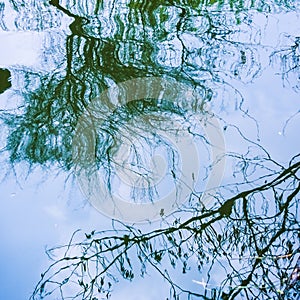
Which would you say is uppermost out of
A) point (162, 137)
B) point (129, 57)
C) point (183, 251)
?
point (129, 57)

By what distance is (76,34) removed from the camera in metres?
2.70

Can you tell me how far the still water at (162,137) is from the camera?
1.59 meters

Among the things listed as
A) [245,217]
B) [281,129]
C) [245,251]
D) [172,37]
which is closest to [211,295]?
[245,251]

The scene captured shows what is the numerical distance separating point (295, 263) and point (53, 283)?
0.78m

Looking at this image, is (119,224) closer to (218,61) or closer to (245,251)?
(245,251)

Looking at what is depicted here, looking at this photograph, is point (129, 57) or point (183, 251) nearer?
point (183, 251)

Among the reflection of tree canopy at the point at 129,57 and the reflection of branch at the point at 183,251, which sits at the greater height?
the reflection of tree canopy at the point at 129,57

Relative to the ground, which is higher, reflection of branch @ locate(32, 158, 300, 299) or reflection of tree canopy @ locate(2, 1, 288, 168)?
reflection of tree canopy @ locate(2, 1, 288, 168)

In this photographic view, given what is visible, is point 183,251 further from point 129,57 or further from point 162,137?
point 129,57

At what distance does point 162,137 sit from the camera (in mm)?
1993

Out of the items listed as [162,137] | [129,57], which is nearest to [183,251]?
[162,137]

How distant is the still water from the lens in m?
1.59

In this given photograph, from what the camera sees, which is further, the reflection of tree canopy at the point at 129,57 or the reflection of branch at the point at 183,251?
the reflection of tree canopy at the point at 129,57

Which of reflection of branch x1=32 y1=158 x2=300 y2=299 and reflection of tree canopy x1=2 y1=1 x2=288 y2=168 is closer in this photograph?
reflection of branch x1=32 y1=158 x2=300 y2=299
